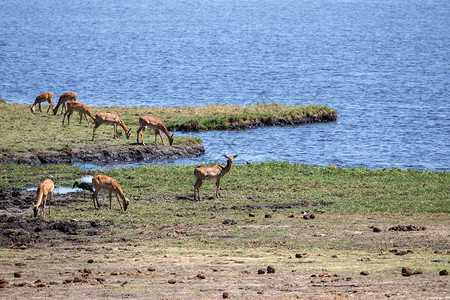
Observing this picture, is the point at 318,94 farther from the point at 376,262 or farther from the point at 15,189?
the point at 376,262

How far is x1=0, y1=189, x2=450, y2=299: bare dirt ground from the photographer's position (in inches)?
462

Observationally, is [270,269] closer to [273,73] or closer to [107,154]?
[107,154]

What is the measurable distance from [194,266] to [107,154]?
16.2 m

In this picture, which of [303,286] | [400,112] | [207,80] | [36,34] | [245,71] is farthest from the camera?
[36,34]

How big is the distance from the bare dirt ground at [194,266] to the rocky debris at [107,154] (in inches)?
363

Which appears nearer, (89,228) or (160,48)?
(89,228)

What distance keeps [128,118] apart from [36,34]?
102472 millimetres

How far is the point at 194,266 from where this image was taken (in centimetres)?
1367

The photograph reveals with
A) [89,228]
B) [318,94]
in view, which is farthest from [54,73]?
[89,228]

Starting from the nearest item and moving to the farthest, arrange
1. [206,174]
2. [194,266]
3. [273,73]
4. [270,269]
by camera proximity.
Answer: [270,269] → [194,266] → [206,174] → [273,73]

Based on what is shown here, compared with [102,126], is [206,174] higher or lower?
lower

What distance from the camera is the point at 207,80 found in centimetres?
7569

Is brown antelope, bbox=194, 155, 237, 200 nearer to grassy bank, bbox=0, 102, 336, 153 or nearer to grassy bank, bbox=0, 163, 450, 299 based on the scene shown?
grassy bank, bbox=0, 163, 450, 299

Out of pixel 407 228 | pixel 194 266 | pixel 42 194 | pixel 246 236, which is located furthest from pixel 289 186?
pixel 194 266
